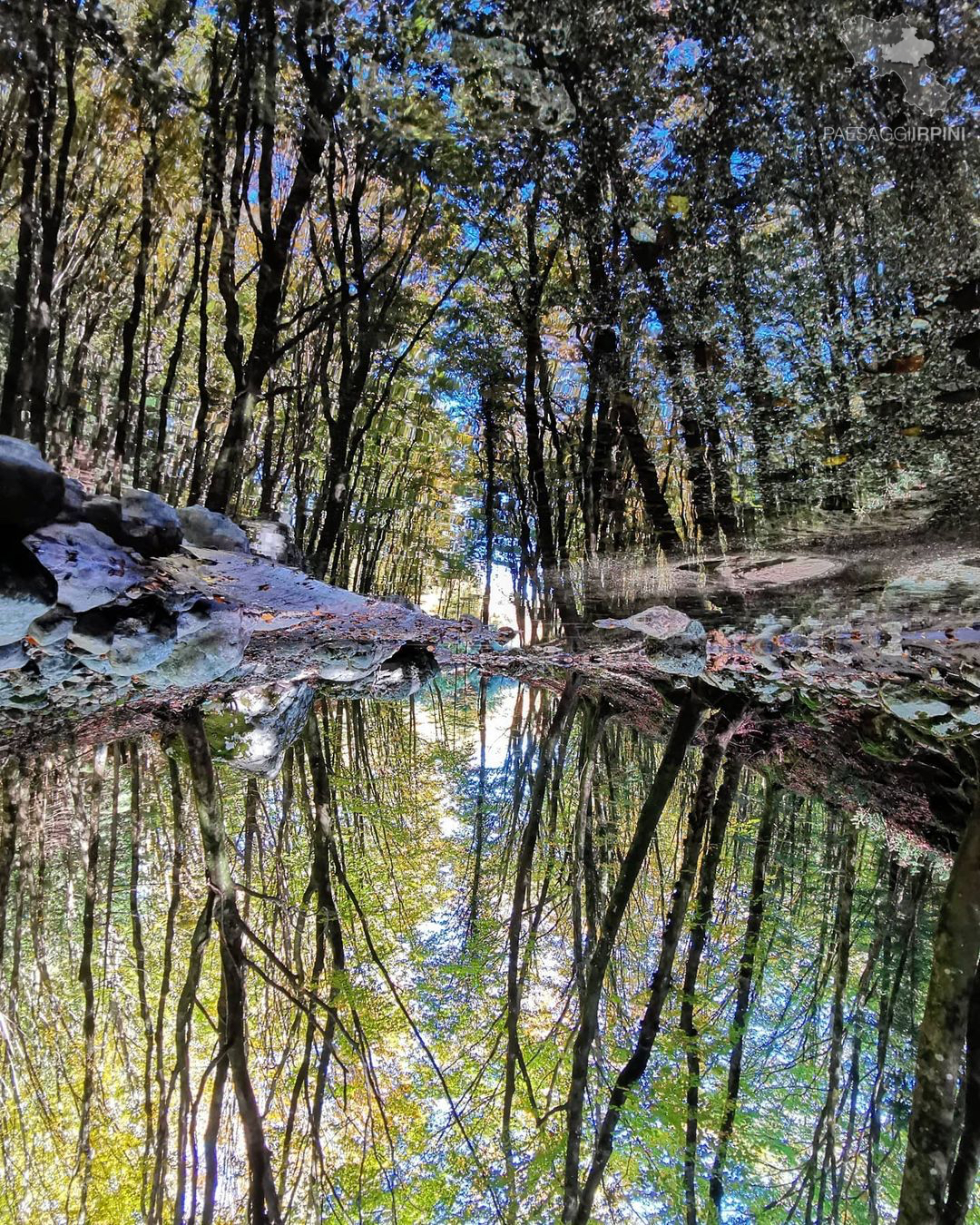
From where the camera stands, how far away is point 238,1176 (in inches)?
60.2

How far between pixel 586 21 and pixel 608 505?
158cm

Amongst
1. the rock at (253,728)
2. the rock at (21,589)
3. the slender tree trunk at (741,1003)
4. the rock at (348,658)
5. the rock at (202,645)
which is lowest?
the slender tree trunk at (741,1003)

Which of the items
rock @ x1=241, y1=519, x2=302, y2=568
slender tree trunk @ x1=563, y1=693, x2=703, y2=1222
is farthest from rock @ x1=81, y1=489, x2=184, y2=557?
slender tree trunk @ x1=563, y1=693, x2=703, y2=1222

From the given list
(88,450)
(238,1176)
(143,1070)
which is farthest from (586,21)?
(238,1176)

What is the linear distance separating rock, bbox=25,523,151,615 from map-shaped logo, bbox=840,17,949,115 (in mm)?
1913

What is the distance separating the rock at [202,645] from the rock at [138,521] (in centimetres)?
16

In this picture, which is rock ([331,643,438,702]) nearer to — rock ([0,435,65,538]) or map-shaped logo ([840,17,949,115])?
rock ([0,435,65,538])

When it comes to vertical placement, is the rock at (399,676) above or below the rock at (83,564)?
below

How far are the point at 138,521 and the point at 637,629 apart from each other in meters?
1.75

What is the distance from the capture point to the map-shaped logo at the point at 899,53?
121cm

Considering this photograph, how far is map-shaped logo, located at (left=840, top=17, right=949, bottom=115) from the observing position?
1.21 metres

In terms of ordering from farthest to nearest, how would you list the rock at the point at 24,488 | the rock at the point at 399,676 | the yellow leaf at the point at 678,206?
the rock at the point at 399,676
the yellow leaf at the point at 678,206
the rock at the point at 24,488

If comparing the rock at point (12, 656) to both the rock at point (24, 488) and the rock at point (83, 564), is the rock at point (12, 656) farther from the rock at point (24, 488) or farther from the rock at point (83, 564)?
the rock at point (24, 488)

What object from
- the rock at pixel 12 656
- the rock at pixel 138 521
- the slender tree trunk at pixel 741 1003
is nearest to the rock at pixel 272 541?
the rock at pixel 138 521
